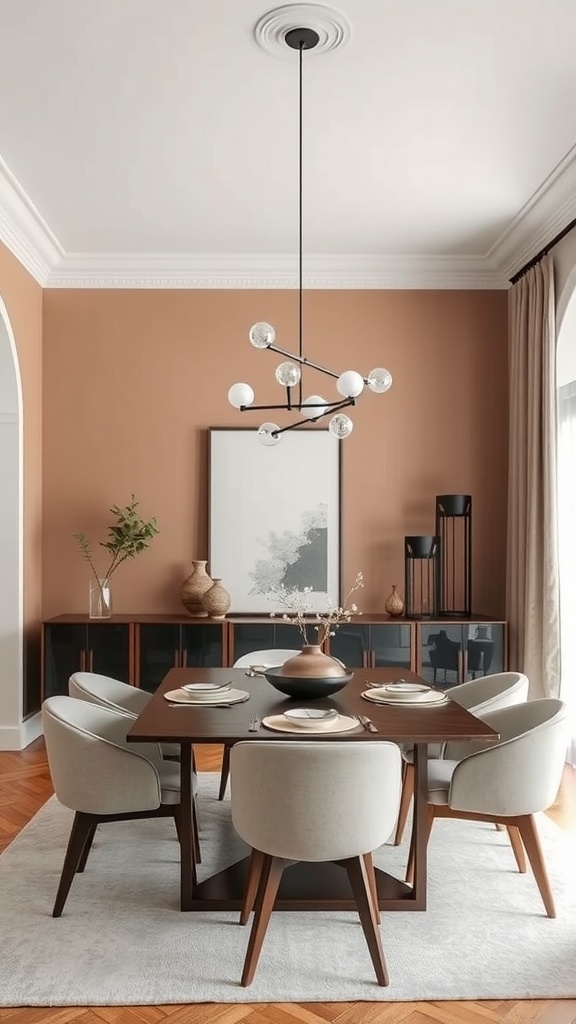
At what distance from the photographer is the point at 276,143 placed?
4.35 metres

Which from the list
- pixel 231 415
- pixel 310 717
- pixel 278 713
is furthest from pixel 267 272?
pixel 310 717

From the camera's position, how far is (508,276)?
6.21m

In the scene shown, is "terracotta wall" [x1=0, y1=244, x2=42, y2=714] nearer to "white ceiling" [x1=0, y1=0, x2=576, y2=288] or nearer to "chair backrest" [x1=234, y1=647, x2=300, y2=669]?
"white ceiling" [x1=0, y1=0, x2=576, y2=288]

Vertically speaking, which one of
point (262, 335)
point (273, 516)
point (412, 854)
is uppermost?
point (262, 335)

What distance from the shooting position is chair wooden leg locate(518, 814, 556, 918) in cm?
313

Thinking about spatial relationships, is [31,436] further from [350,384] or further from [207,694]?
[350,384]

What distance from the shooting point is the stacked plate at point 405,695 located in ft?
11.5

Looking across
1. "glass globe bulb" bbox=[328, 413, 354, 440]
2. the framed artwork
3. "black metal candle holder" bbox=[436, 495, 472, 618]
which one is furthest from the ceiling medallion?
"black metal candle holder" bbox=[436, 495, 472, 618]

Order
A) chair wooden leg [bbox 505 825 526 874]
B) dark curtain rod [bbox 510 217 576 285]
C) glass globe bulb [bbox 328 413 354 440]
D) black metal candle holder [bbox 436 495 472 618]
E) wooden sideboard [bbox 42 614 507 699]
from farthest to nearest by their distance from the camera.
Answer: black metal candle holder [bbox 436 495 472 618] < wooden sideboard [bbox 42 614 507 699] < dark curtain rod [bbox 510 217 576 285] < glass globe bulb [bbox 328 413 354 440] < chair wooden leg [bbox 505 825 526 874]

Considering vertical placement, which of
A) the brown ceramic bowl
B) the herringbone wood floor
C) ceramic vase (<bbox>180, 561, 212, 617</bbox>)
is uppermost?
ceramic vase (<bbox>180, 561, 212, 617</bbox>)

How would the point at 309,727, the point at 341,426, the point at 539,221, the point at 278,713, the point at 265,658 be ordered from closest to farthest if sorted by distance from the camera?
the point at 309,727 < the point at 278,713 < the point at 341,426 < the point at 265,658 < the point at 539,221

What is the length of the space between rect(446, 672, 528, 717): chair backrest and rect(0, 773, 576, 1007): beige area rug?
62 cm

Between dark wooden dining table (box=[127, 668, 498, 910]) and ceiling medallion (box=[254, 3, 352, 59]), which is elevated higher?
ceiling medallion (box=[254, 3, 352, 59])

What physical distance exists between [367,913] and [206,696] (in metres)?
1.10
